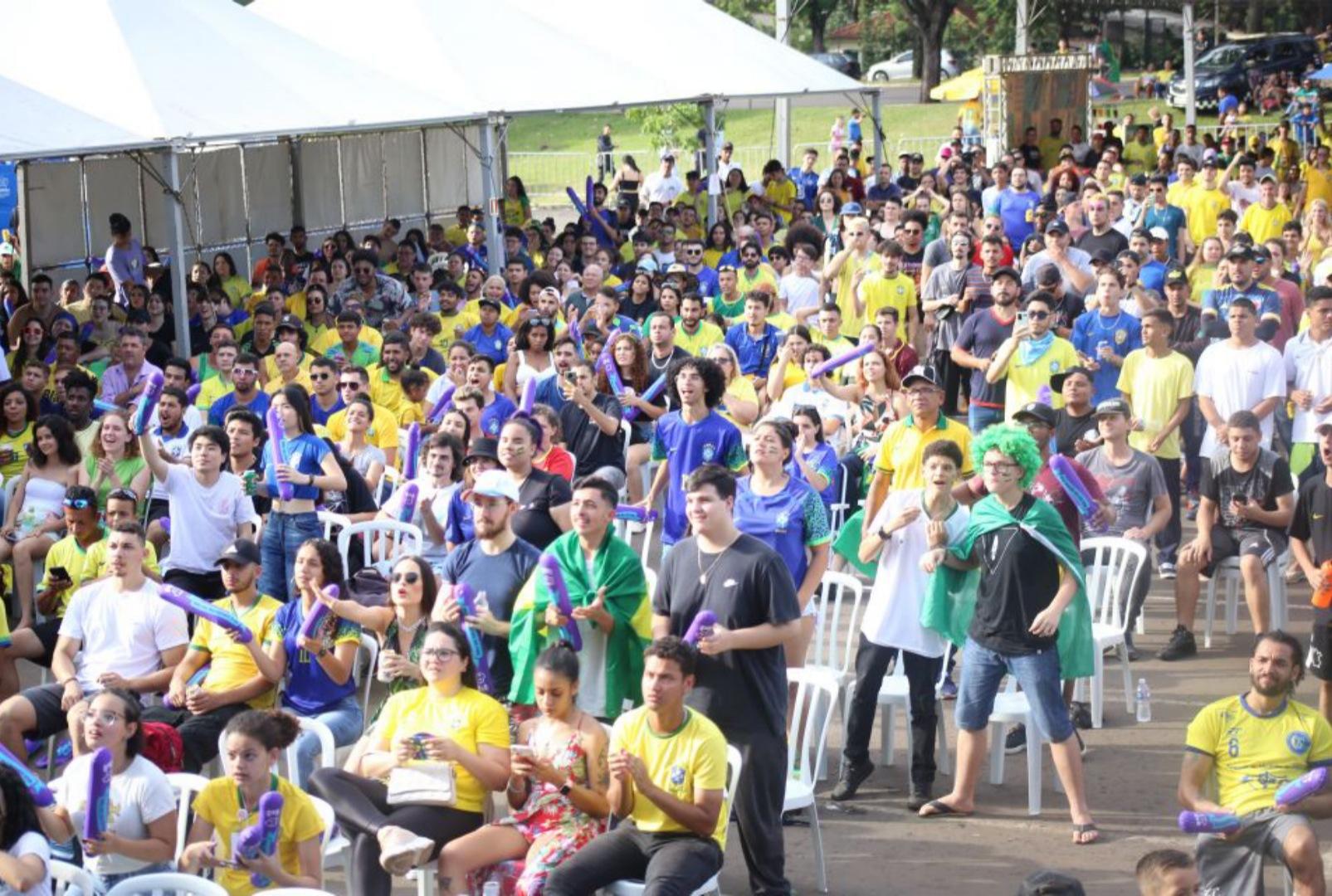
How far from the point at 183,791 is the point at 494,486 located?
67.3 inches

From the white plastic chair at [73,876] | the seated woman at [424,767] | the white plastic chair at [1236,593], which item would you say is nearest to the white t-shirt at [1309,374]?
the white plastic chair at [1236,593]

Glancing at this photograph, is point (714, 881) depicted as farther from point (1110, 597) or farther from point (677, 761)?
point (1110, 597)

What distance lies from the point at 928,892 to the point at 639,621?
1.45m


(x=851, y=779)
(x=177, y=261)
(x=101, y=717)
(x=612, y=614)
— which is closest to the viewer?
(x=101, y=717)

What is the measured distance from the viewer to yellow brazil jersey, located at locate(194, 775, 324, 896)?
597cm

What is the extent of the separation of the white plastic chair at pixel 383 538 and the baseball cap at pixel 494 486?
1.72 meters

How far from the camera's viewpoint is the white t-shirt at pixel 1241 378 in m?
10.7

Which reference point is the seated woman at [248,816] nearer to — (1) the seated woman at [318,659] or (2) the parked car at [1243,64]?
(1) the seated woman at [318,659]

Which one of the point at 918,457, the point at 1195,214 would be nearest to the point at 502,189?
the point at 1195,214

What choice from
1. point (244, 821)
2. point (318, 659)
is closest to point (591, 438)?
point (318, 659)

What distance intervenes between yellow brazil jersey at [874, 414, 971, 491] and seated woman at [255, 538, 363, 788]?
277 cm

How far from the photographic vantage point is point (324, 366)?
1104 cm

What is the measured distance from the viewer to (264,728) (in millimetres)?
6086

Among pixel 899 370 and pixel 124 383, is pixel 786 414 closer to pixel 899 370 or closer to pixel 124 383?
pixel 899 370
